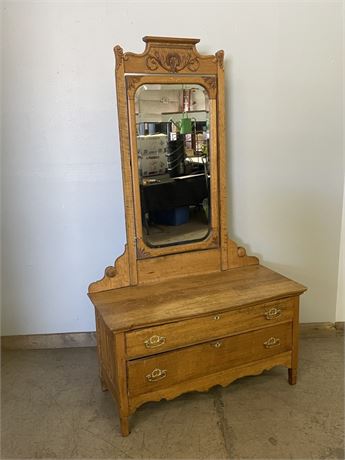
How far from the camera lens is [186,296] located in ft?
6.60

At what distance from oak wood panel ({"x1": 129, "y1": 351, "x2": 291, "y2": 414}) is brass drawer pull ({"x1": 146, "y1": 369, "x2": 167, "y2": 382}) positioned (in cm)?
6

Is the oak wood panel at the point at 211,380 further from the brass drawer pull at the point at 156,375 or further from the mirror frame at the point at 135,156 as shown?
the mirror frame at the point at 135,156

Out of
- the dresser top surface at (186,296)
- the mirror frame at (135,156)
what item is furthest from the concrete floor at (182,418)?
the mirror frame at (135,156)

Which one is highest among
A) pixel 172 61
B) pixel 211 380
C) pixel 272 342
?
pixel 172 61

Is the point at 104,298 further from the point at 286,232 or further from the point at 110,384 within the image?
the point at 286,232

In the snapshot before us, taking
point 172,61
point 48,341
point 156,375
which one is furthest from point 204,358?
point 172,61

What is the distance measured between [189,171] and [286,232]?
838mm

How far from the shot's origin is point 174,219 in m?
2.21

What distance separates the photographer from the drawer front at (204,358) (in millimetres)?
1850

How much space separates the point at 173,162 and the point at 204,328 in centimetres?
85

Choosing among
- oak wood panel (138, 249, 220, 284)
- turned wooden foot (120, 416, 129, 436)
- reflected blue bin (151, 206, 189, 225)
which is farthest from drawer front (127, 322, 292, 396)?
reflected blue bin (151, 206, 189, 225)

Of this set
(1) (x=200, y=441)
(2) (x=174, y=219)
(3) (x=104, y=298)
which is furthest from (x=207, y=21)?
(1) (x=200, y=441)

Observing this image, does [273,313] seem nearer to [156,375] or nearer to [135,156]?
Result: [156,375]

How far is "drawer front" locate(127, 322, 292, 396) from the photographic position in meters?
1.85
